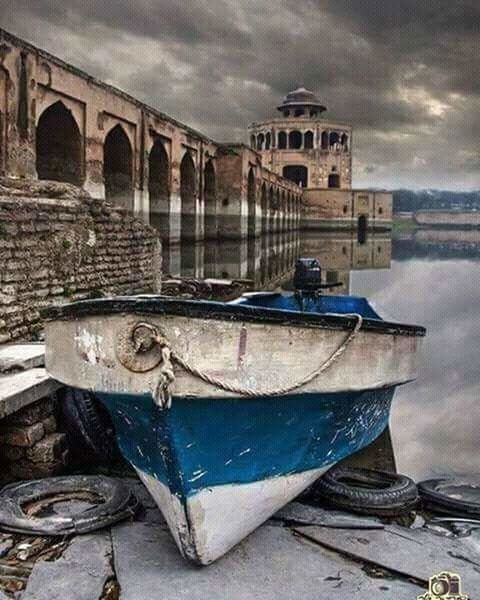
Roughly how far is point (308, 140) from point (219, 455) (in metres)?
61.4

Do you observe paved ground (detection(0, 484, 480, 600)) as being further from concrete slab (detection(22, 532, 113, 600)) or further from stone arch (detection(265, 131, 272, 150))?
stone arch (detection(265, 131, 272, 150))

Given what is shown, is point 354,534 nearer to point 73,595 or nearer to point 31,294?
point 73,595

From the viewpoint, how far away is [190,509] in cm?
329

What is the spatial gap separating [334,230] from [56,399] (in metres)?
53.3

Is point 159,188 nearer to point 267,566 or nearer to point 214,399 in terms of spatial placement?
point 214,399

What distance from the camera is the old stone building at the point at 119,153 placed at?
49.9ft

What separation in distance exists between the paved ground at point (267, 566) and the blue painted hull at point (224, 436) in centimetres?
32

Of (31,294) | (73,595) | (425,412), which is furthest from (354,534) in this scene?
(31,294)

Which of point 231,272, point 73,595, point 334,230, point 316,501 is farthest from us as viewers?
point 334,230

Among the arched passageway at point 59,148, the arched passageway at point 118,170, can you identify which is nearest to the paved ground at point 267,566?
the arched passageway at point 59,148

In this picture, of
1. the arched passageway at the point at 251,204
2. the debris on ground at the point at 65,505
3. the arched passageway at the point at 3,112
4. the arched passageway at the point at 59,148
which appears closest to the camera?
the debris on ground at the point at 65,505

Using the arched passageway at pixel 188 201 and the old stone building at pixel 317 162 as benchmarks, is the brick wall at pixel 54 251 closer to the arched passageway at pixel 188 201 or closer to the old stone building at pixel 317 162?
the arched passageway at pixel 188 201

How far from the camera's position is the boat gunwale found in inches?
127

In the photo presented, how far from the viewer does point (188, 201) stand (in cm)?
2938
